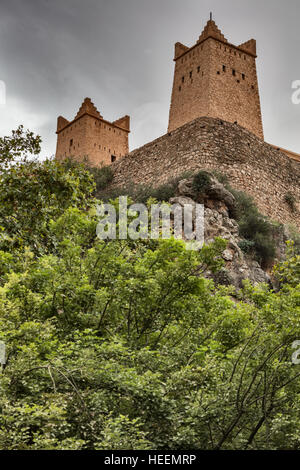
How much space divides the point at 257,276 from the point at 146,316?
279 inches

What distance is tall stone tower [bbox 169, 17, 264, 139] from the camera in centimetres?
2138

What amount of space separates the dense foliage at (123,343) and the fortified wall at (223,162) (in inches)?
361

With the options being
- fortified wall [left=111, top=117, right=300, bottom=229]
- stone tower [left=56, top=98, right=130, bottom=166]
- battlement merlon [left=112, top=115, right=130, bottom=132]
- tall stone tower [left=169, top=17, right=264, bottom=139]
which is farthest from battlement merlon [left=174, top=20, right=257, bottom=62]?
battlement merlon [left=112, top=115, right=130, bottom=132]

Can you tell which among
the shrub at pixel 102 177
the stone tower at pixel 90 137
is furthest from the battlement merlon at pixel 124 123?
the shrub at pixel 102 177

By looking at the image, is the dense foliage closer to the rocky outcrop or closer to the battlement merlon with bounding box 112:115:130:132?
the rocky outcrop

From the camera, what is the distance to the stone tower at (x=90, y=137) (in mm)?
27828

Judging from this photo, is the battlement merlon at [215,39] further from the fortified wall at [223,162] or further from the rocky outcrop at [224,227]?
the rocky outcrop at [224,227]

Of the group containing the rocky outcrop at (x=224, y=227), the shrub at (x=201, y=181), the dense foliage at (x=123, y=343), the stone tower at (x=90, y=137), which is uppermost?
the stone tower at (x=90, y=137)

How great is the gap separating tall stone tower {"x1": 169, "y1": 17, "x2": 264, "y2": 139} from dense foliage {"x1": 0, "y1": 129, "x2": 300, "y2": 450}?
14324 millimetres

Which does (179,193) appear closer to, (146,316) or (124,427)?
(146,316)

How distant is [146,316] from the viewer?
6977 mm

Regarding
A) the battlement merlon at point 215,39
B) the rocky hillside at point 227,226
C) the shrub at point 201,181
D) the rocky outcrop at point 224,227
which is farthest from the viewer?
the battlement merlon at point 215,39

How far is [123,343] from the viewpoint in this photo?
254 inches
